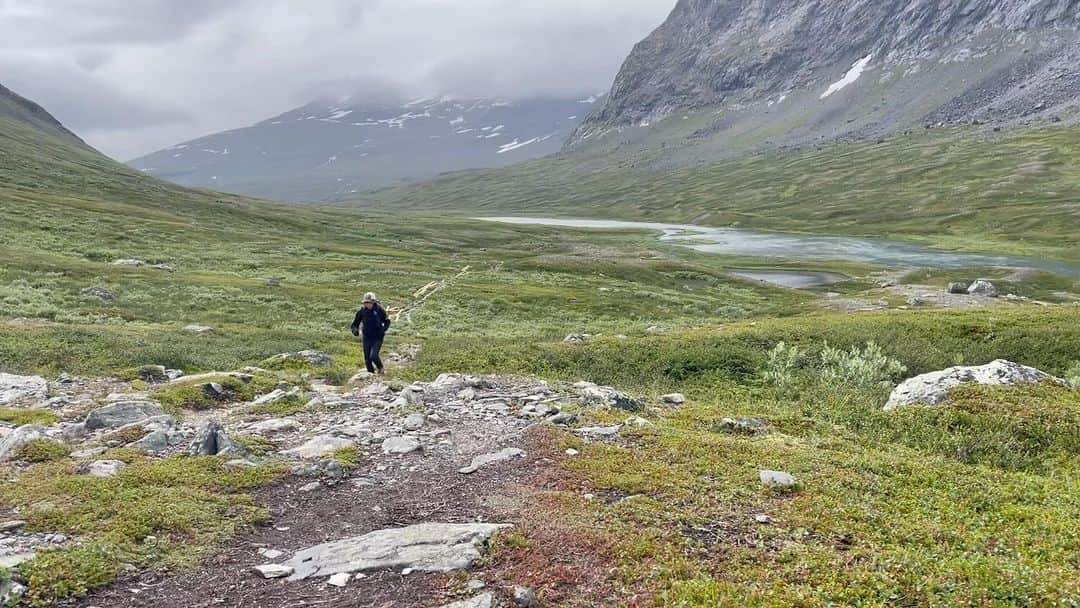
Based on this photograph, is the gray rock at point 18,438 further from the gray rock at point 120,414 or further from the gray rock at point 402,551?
the gray rock at point 402,551

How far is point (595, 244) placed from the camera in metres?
135

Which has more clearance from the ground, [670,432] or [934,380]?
[670,432]

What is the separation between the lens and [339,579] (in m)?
8.68

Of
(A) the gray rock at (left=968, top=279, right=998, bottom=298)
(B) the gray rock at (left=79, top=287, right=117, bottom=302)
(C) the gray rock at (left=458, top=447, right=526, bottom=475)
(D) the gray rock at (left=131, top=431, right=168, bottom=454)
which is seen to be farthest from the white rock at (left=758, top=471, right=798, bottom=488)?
(A) the gray rock at (left=968, top=279, right=998, bottom=298)

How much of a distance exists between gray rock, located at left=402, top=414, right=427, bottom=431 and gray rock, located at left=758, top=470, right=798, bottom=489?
8.01m

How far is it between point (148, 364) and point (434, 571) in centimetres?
2121

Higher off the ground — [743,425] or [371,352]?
[371,352]

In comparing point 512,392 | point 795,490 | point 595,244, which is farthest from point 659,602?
point 595,244

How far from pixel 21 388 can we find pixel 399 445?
13.7 m

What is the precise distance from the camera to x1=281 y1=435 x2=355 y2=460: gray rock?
1366cm

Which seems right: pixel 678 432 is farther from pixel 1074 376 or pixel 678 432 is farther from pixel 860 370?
pixel 1074 376

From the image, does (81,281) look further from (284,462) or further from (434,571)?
(434,571)

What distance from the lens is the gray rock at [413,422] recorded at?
52.0ft

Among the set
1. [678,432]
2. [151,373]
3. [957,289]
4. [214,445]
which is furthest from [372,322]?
[957,289]
